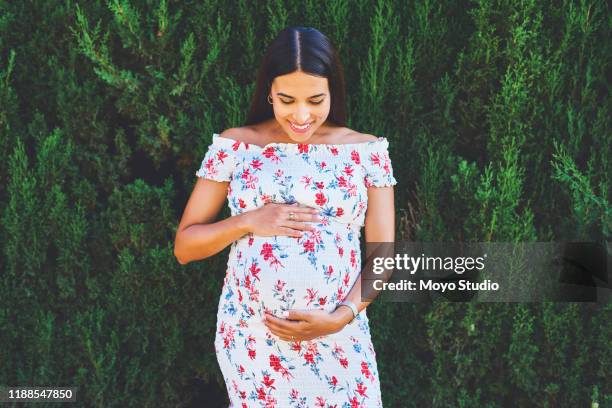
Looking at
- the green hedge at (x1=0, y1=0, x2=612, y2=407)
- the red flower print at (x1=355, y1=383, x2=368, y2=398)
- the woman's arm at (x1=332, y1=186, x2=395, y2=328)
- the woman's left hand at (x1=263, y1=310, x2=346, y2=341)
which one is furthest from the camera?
the green hedge at (x1=0, y1=0, x2=612, y2=407)

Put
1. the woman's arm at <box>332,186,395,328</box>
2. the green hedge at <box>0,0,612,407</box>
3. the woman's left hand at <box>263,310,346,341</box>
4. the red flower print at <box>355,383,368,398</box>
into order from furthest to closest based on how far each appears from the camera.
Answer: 1. the green hedge at <box>0,0,612,407</box>
2. the woman's arm at <box>332,186,395,328</box>
3. the red flower print at <box>355,383,368,398</box>
4. the woman's left hand at <box>263,310,346,341</box>


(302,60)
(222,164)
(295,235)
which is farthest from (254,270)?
(302,60)

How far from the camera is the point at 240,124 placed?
426 cm

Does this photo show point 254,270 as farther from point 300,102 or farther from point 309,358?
point 300,102

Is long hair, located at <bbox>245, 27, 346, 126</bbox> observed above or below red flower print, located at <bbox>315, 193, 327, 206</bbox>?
above

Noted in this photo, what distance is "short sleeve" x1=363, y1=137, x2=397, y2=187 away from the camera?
3.41 metres

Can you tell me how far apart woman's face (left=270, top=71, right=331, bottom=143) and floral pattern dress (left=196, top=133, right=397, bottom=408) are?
16 centimetres

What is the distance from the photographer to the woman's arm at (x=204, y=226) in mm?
3318

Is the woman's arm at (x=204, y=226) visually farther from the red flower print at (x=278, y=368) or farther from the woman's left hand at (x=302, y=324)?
the red flower print at (x=278, y=368)

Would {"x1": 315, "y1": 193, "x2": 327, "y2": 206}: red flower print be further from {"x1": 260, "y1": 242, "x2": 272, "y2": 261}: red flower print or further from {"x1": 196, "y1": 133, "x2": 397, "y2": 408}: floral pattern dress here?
{"x1": 260, "y1": 242, "x2": 272, "y2": 261}: red flower print

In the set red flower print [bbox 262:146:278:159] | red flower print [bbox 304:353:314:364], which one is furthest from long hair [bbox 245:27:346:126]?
red flower print [bbox 304:353:314:364]

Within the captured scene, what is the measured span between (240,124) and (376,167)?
3.64 ft

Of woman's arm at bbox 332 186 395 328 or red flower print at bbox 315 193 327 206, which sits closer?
red flower print at bbox 315 193 327 206

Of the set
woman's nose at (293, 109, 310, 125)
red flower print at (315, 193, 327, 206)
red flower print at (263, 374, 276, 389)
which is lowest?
red flower print at (263, 374, 276, 389)
